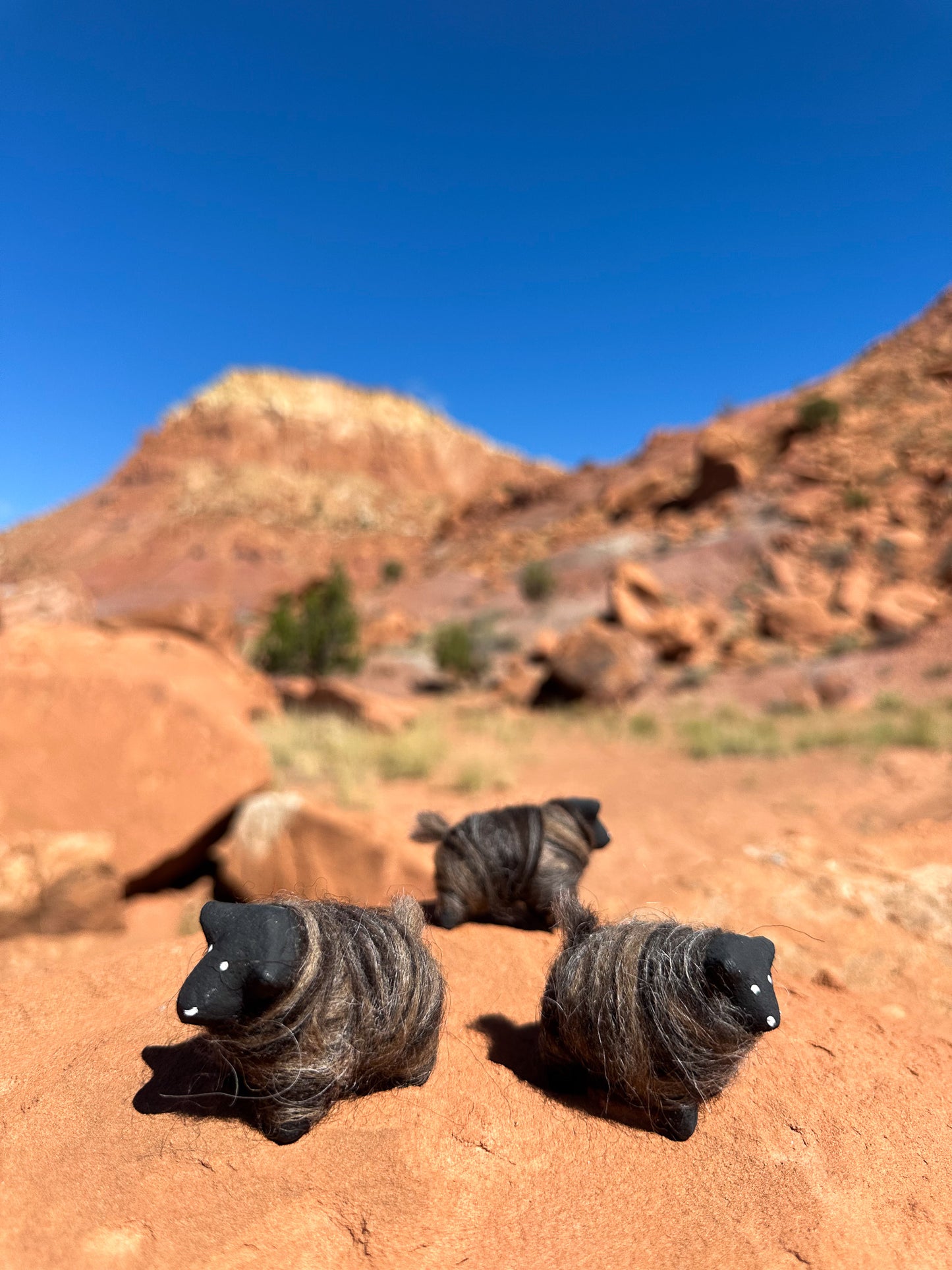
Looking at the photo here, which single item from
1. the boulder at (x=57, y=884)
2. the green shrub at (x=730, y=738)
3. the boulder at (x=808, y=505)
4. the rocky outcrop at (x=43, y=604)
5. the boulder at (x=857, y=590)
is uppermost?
the boulder at (x=808, y=505)

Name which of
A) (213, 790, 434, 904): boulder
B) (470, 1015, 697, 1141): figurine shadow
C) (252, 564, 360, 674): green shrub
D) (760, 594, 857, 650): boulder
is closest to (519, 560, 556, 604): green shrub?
(760, 594, 857, 650): boulder

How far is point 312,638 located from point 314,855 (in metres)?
10.9

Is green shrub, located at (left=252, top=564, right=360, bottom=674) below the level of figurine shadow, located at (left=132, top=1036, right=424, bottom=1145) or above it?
above

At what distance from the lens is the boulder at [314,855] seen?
13.5 ft

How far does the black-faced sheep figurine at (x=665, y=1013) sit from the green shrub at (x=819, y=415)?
31.4 m

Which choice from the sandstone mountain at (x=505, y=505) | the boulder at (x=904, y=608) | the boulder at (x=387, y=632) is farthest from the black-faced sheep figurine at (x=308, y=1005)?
the boulder at (x=387, y=632)

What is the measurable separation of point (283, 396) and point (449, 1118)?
64326 millimetres

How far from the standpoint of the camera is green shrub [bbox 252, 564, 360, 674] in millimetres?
14609

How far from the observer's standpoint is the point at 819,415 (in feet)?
93.9

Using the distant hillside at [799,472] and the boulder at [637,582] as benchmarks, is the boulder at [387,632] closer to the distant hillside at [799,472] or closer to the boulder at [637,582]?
the boulder at [637,582]

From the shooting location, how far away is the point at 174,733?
16.5 ft

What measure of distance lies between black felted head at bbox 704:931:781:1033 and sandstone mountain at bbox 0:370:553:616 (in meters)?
38.5

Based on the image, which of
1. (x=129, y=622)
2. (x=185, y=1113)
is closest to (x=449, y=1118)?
(x=185, y=1113)

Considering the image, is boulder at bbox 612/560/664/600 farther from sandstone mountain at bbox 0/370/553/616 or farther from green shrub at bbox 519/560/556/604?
sandstone mountain at bbox 0/370/553/616
